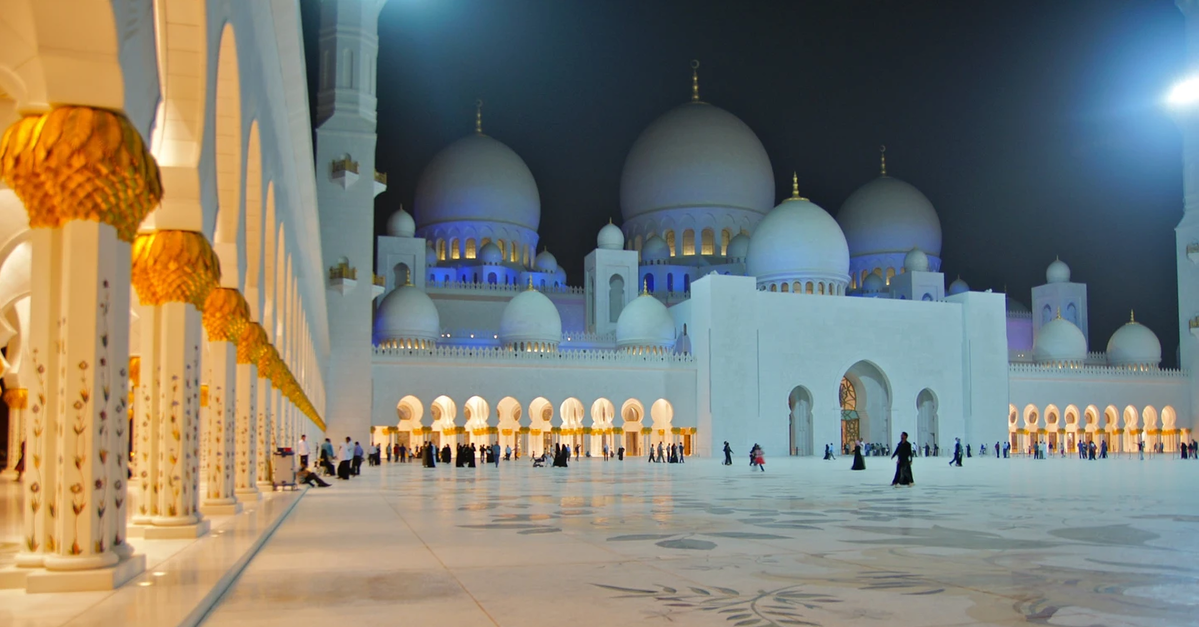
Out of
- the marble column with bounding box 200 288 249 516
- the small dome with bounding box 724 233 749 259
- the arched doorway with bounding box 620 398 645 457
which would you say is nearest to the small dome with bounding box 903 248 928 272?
the small dome with bounding box 724 233 749 259

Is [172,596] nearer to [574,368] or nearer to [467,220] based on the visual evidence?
[574,368]

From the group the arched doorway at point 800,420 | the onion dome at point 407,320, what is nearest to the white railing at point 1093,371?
the arched doorway at point 800,420

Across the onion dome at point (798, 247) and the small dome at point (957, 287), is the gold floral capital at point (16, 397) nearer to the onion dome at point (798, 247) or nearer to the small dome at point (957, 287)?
the onion dome at point (798, 247)

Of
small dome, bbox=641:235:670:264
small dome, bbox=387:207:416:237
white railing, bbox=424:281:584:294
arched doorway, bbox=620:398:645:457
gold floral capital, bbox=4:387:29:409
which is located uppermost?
small dome, bbox=387:207:416:237

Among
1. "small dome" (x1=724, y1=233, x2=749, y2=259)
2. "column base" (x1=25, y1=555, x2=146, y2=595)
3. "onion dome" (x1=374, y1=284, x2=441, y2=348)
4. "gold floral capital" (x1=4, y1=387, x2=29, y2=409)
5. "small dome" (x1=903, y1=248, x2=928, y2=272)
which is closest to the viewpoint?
"column base" (x1=25, y1=555, x2=146, y2=595)

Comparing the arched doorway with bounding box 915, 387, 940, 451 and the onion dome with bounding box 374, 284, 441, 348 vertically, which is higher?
the onion dome with bounding box 374, 284, 441, 348

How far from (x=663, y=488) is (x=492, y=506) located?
3.57m

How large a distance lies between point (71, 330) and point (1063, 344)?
37191 millimetres

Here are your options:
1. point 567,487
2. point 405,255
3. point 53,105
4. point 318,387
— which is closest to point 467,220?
point 405,255

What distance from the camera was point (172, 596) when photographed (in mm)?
3889

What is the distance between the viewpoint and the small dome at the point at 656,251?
3562cm

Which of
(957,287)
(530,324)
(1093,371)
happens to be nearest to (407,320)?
(530,324)

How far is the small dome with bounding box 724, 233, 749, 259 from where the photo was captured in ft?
116

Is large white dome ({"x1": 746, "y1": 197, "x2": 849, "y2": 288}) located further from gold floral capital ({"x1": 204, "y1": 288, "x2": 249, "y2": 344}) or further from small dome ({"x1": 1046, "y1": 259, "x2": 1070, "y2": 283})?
gold floral capital ({"x1": 204, "y1": 288, "x2": 249, "y2": 344})
